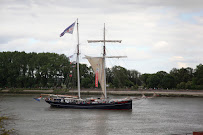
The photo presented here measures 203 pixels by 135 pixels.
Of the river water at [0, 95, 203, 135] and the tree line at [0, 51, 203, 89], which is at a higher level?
the tree line at [0, 51, 203, 89]

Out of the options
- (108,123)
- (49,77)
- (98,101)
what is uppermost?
(49,77)

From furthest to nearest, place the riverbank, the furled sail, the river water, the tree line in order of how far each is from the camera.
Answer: the tree line, the riverbank, the furled sail, the river water

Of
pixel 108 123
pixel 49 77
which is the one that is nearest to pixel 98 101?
pixel 108 123

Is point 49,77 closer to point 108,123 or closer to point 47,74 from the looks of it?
point 47,74

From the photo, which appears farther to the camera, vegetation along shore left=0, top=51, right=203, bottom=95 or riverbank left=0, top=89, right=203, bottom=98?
vegetation along shore left=0, top=51, right=203, bottom=95

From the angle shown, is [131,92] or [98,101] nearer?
[98,101]

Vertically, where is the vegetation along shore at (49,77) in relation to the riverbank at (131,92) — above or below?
above

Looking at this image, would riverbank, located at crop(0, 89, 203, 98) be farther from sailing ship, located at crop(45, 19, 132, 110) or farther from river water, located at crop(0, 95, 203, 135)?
river water, located at crop(0, 95, 203, 135)

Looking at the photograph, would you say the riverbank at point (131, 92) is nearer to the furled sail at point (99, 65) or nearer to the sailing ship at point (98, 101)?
the sailing ship at point (98, 101)

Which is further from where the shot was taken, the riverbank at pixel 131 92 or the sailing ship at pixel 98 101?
the riverbank at pixel 131 92

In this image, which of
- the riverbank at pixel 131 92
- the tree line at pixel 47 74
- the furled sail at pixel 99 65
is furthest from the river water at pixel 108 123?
the tree line at pixel 47 74

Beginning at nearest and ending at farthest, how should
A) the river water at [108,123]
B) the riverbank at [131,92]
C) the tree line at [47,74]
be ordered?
1. the river water at [108,123]
2. the riverbank at [131,92]
3. the tree line at [47,74]

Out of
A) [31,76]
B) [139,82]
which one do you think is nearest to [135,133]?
[31,76]

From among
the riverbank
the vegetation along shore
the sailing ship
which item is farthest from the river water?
the vegetation along shore
